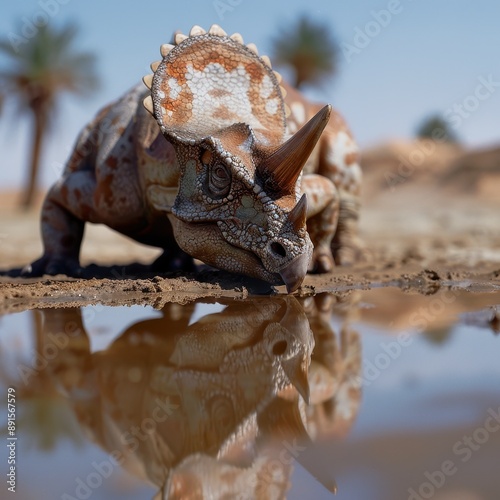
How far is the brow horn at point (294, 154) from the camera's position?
14.1 ft

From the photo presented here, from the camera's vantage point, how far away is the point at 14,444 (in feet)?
7.40

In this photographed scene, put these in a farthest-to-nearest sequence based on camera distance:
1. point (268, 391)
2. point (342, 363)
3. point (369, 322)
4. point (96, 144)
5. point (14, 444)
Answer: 1. point (96, 144)
2. point (369, 322)
3. point (342, 363)
4. point (268, 391)
5. point (14, 444)

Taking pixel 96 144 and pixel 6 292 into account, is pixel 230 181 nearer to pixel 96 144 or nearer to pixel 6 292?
pixel 6 292

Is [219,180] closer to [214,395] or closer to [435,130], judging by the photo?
[214,395]

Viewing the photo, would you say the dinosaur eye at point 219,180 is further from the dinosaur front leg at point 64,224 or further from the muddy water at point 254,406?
the dinosaur front leg at point 64,224

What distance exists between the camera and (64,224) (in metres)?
6.68

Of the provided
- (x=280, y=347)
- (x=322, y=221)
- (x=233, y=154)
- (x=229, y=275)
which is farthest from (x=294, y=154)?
(x=322, y=221)

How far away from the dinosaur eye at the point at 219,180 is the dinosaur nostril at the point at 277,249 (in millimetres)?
515

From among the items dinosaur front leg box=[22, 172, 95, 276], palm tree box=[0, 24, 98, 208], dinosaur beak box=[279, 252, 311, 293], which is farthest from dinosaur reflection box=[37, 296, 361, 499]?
palm tree box=[0, 24, 98, 208]

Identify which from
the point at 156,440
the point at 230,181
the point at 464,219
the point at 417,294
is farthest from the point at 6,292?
the point at 464,219

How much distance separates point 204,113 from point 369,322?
2135 mm

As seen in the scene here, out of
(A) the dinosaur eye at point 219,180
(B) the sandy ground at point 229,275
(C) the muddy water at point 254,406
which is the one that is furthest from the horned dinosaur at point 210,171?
(C) the muddy water at point 254,406

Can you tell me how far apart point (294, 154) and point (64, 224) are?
3031mm

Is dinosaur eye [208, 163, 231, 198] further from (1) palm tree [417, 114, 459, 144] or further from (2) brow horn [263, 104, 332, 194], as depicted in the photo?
(1) palm tree [417, 114, 459, 144]
